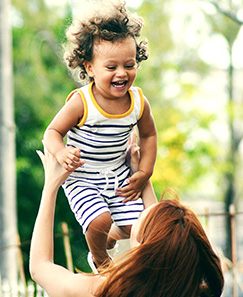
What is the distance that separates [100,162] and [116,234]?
0.25 m

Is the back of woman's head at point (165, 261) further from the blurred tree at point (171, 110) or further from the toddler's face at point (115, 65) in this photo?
the blurred tree at point (171, 110)

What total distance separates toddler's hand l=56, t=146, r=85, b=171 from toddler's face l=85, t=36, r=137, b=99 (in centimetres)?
20

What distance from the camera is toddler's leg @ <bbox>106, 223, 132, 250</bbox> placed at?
156cm

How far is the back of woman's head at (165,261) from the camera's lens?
4.15 feet

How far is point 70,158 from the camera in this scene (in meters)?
1.36

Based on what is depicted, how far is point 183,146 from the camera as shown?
8312 millimetres

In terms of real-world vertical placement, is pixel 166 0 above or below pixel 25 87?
above

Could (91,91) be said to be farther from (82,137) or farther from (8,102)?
(8,102)

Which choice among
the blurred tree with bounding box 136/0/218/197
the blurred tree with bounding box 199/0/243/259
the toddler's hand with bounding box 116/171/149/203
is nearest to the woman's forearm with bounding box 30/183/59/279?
the toddler's hand with bounding box 116/171/149/203

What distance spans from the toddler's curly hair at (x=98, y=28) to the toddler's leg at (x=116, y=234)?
51 centimetres

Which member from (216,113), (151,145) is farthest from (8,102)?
(216,113)

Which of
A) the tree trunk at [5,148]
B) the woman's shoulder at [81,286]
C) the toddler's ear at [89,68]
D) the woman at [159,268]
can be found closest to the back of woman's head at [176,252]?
the woman at [159,268]

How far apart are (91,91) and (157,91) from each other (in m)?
7.25

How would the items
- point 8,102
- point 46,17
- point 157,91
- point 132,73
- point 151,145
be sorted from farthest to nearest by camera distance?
point 157,91 < point 46,17 < point 8,102 < point 151,145 < point 132,73
